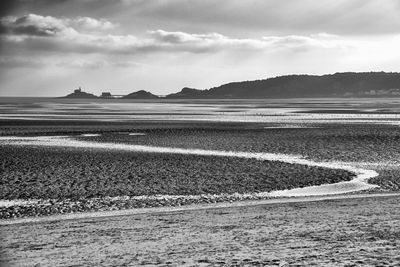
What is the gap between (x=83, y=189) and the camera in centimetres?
1792

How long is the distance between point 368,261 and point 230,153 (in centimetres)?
1891

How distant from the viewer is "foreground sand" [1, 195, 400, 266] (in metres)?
9.17

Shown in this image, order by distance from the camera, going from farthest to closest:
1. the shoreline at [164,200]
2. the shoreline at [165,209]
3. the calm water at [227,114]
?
the calm water at [227,114]
the shoreline at [164,200]
the shoreline at [165,209]

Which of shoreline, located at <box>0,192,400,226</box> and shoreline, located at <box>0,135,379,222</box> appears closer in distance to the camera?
shoreline, located at <box>0,192,400,226</box>

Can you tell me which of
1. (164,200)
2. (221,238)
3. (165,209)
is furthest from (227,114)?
(221,238)

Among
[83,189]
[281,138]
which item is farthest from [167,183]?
[281,138]

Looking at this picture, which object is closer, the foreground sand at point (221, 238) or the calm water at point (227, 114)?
the foreground sand at point (221, 238)

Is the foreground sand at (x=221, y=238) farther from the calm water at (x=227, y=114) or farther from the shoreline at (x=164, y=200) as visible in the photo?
the calm water at (x=227, y=114)

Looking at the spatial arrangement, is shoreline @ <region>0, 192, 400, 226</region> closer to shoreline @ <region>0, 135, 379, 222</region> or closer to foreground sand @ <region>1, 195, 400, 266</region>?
shoreline @ <region>0, 135, 379, 222</region>

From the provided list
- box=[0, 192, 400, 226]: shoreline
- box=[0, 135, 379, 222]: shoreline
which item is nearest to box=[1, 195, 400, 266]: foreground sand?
box=[0, 192, 400, 226]: shoreline

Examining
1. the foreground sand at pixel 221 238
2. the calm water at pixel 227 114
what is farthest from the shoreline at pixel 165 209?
the calm water at pixel 227 114

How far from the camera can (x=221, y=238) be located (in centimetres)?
1067

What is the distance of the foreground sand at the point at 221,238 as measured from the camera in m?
9.17

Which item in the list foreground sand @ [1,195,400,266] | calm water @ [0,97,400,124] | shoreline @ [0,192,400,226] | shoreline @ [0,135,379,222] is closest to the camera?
foreground sand @ [1,195,400,266]
